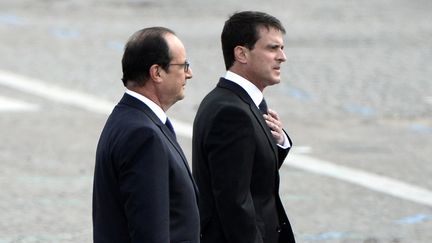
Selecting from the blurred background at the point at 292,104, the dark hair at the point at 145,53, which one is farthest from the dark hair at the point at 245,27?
the blurred background at the point at 292,104

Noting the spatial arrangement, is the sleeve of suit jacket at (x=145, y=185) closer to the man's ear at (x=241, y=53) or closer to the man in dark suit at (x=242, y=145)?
the man in dark suit at (x=242, y=145)

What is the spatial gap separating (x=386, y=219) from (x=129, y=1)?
13.8 meters

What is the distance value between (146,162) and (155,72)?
1.37 feet

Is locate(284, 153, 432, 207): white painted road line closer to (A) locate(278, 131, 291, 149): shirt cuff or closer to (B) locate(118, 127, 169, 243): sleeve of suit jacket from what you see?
(A) locate(278, 131, 291, 149): shirt cuff

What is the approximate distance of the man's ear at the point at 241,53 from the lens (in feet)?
20.4

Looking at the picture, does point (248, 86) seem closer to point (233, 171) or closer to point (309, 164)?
point (233, 171)

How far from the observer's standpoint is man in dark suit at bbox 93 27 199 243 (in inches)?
204

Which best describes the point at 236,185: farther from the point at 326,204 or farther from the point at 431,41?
the point at 431,41

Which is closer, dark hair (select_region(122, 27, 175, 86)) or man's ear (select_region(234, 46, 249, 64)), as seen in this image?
dark hair (select_region(122, 27, 175, 86))

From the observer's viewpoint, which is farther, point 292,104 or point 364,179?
point 292,104

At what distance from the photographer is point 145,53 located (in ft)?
17.5

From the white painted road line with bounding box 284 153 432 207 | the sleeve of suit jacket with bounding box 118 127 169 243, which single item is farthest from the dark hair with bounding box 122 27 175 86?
the white painted road line with bounding box 284 153 432 207

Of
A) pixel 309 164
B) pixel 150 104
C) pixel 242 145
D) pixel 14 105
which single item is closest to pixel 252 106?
pixel 242 145

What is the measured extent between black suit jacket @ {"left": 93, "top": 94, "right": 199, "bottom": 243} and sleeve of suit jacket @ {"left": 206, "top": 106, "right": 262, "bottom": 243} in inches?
24.2
